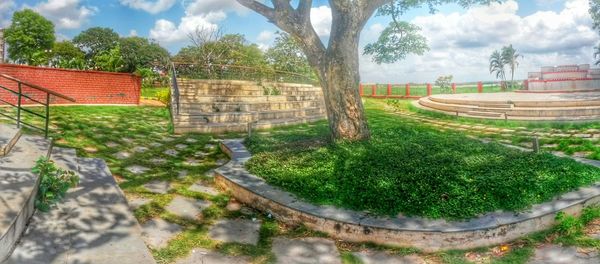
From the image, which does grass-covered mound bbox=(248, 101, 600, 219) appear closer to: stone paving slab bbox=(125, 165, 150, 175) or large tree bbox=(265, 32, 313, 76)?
stone paving slab bbox=(125, 165, 150, 175)

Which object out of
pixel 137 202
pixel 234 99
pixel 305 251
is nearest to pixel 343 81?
pixel 305 251

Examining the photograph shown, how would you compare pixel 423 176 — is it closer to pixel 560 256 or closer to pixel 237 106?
pixel 560 256

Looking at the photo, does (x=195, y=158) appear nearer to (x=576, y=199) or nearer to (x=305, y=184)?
(x=305, y=184)

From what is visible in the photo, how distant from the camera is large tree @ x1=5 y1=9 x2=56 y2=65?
52.3 metres

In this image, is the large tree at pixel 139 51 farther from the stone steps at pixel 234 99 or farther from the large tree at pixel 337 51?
the large tree at pixel 337 51

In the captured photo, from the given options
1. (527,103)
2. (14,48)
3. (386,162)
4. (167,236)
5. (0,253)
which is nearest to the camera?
(0,253)

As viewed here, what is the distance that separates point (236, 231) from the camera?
13.9 ft

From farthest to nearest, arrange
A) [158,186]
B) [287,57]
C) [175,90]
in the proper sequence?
[287,57]
[175,90]
[158,186]

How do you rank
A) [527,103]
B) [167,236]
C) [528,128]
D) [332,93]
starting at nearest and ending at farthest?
1. [167,236]
2. [332,93]
3. [528,128]
4. [527,103]

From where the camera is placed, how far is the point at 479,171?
5.01 metres

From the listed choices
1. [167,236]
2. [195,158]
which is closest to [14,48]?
[195,158]

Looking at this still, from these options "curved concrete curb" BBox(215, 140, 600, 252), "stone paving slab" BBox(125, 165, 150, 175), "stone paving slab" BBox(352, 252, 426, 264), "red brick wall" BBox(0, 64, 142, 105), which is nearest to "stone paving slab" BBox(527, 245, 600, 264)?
"curved concrete curb" BBox(215, 140, 600, 252)

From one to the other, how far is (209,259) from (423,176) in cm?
283

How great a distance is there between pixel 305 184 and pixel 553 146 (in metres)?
6.72
